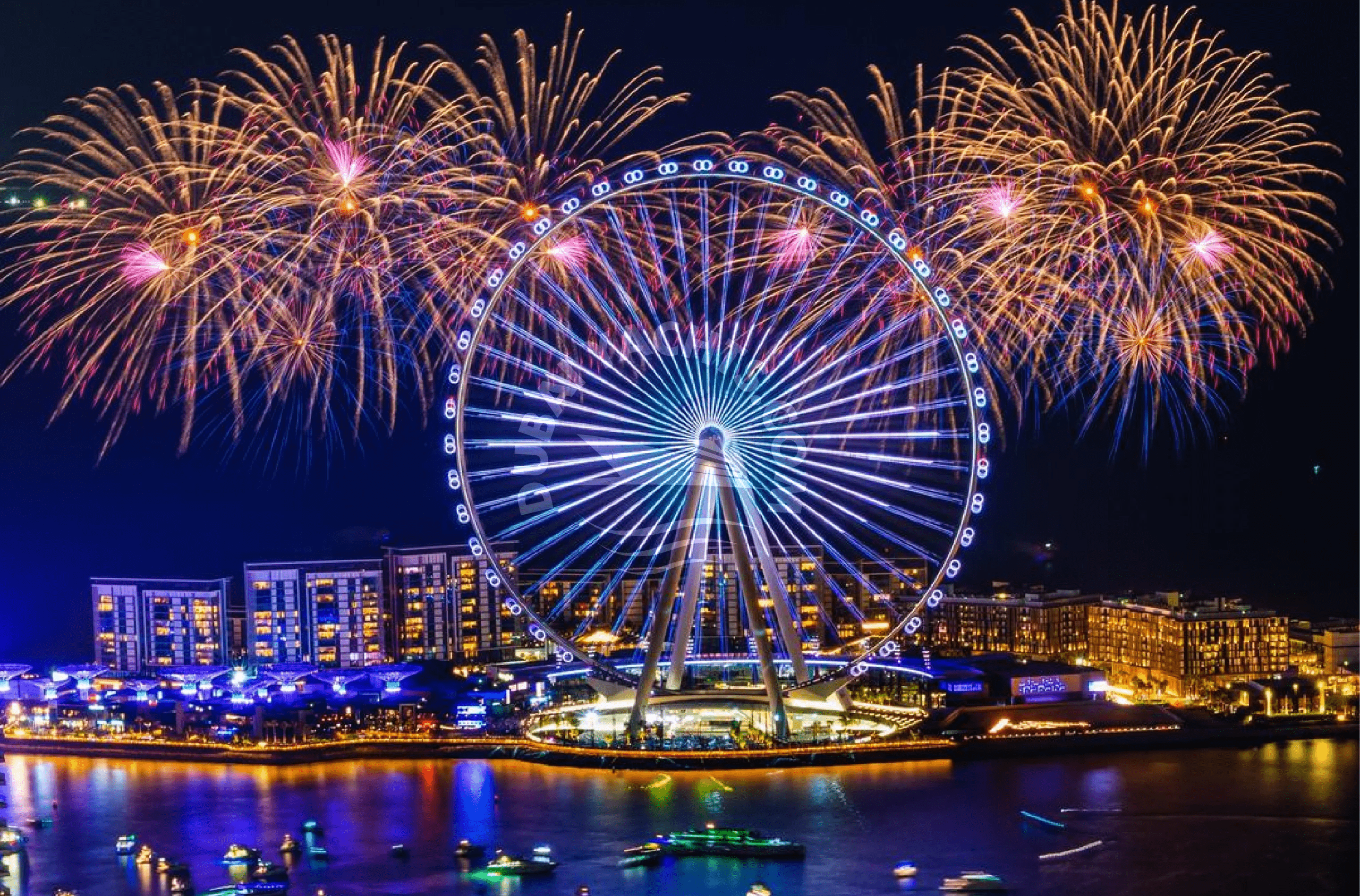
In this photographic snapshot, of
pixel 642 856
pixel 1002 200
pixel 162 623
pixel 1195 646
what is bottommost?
pixel 642 856

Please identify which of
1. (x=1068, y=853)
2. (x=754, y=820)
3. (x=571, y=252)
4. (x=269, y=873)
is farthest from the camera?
(x=571, y=252)

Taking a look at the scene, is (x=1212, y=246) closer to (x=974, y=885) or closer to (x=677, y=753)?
(x=974, y=885)

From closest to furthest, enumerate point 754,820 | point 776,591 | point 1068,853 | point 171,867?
point 1068,853 < point 171,867 < point 754,820 < point 776,591

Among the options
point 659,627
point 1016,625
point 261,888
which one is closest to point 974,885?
point 261,888

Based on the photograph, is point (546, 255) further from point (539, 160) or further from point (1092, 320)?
point (1092, 320)

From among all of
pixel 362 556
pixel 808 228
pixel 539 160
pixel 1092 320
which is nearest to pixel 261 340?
pixel 539 160

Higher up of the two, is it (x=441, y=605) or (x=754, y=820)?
(x=441, y=605)

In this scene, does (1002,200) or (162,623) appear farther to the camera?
(162,623)
